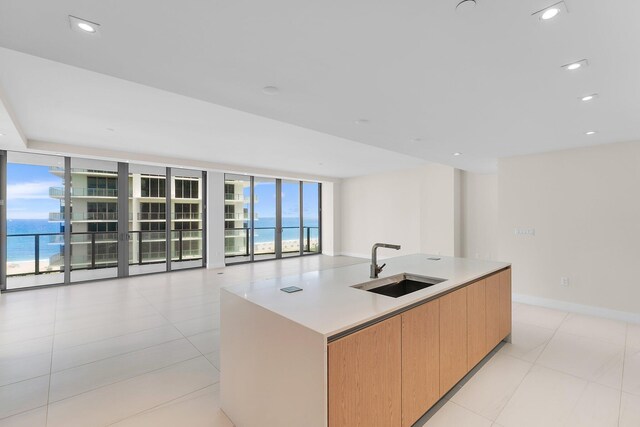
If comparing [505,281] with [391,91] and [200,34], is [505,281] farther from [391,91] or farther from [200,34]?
[200,34]

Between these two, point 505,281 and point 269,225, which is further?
point 269,225

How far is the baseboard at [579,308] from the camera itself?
3713 millimetres

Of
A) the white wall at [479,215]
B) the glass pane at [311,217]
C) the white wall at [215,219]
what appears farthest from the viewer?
A: the glass pane at [311,217]

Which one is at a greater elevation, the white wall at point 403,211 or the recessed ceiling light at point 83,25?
the recessed ceiling light at point 83,25

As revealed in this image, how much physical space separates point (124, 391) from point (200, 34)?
2.66 meters

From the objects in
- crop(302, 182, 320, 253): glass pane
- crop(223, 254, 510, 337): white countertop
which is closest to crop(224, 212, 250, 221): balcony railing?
crop(302, 182, 320, 253): glass pane

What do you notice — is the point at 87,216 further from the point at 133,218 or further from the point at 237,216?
the point at 237,216

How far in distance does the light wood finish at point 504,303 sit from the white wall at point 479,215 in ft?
12.8

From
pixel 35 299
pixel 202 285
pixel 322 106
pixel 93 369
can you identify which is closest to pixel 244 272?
pixel 202 285

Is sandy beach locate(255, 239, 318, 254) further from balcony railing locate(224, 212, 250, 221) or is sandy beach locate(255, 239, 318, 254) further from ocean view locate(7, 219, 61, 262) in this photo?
ocean view locate(7, 219, 61, 262)

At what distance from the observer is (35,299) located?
15.4ft

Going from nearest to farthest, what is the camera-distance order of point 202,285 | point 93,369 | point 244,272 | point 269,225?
point 93,369, point 202,285, point 244,272, point 269,225

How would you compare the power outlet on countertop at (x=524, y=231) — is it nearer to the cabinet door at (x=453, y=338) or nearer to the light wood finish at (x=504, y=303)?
the light wood finish at (x=504, y=303)

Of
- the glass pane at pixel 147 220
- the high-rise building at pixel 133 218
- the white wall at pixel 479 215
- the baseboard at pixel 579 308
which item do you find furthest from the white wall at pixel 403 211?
the glass pane at pixel 147 220
